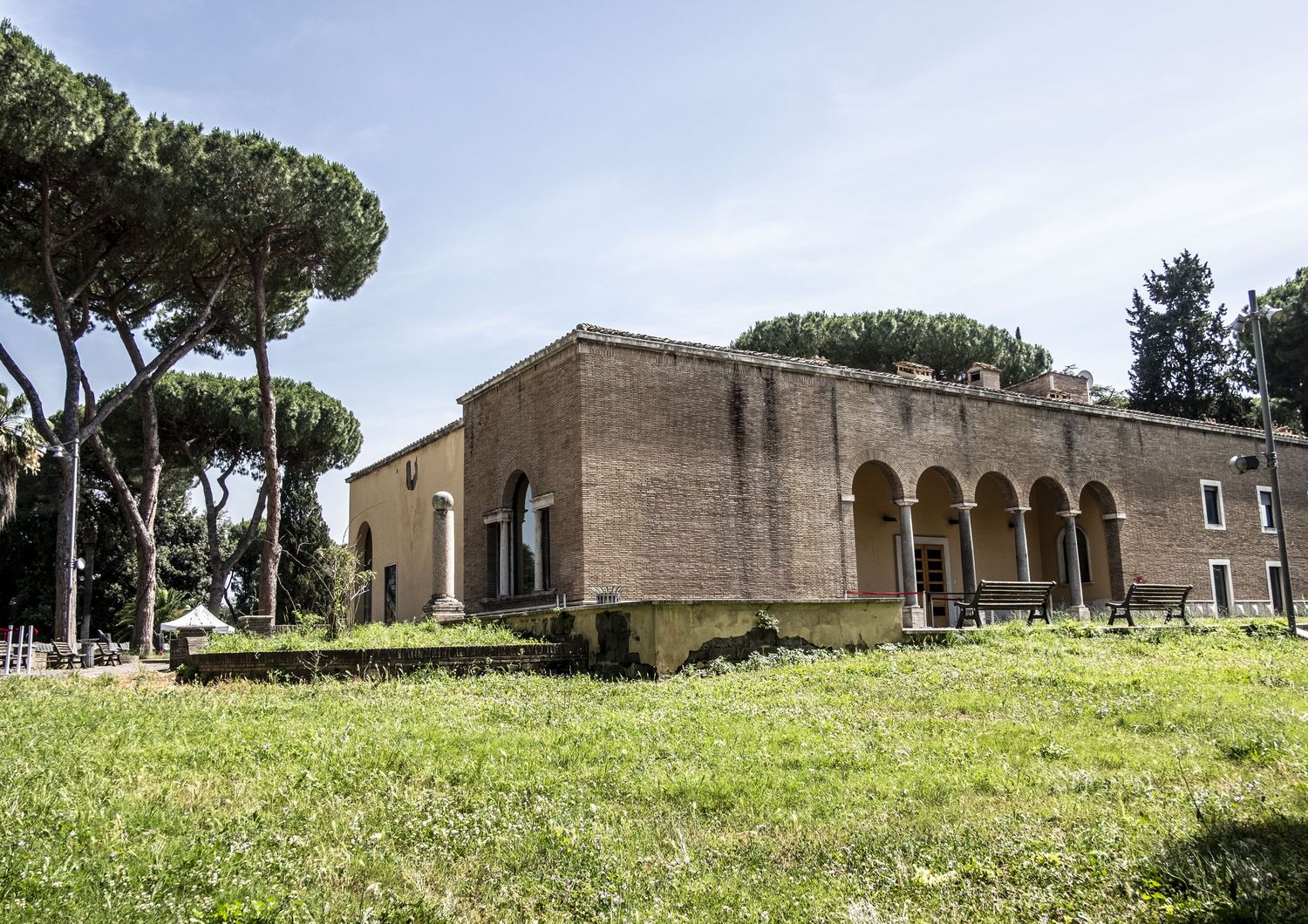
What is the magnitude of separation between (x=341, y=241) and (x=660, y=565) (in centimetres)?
1208

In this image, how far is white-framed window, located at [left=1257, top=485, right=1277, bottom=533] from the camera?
25188 millimetres

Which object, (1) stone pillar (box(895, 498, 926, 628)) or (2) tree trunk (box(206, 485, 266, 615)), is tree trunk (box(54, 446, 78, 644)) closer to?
(2) tree trunk (box(206, 485, 266, 615))

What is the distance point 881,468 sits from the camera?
65.7 ft

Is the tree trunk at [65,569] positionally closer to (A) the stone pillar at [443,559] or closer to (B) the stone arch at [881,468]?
(A) the stone pillar at [443,559]

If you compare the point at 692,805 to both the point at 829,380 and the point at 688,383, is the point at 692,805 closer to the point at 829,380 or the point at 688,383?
the point at 688,383

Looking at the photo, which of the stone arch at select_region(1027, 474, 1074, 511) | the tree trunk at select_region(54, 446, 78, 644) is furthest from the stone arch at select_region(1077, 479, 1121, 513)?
the tree trunk at select_region(54, 446, 78, 644)

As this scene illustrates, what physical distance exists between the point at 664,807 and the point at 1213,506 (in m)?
23.0

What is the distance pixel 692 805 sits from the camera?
558cm

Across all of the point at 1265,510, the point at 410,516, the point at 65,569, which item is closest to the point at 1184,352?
the point at 1265,510

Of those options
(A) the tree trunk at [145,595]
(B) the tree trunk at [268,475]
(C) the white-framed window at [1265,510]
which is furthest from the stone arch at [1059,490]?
(A) the tree trunk at [145,595]

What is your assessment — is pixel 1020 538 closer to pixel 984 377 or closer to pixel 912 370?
pixel 984 377

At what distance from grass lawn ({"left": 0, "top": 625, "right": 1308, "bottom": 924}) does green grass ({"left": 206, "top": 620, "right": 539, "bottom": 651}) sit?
2792 mm

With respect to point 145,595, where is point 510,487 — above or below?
above

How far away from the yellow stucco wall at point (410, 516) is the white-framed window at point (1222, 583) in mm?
17098
